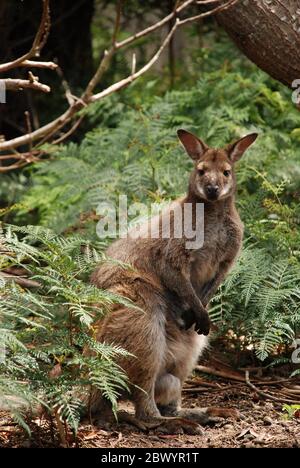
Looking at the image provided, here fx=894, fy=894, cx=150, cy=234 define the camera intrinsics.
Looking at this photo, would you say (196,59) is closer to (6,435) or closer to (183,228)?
(183,228)

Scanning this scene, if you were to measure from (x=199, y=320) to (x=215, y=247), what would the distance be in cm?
52

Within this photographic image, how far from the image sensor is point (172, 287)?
19.0 feet

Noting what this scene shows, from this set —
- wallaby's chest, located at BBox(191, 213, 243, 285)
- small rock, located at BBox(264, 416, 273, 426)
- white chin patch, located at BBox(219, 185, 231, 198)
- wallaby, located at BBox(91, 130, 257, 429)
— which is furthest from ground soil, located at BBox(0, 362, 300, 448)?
white chin patch, located at BBox(219, 185, 231, 198)

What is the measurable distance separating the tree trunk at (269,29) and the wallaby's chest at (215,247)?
1569mm

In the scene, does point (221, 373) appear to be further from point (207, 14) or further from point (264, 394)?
point (207, 14)

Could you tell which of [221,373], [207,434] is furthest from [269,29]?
[207,434]

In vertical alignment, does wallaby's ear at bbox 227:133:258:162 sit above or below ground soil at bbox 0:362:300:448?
above

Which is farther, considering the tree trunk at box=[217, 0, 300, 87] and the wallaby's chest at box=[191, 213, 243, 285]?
the tree trunk at box=[217, 0, 300, 87]

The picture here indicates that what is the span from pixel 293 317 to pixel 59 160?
11.2ft

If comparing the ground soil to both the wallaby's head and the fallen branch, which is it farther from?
the wallaby's head

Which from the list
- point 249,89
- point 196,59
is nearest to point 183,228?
point 249,89

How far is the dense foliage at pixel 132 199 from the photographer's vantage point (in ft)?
15.5

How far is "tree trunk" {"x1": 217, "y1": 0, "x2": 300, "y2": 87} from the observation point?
6797 millimetres

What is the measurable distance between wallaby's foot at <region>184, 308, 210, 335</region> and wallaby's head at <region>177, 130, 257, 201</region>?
76cm
